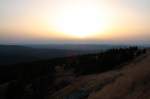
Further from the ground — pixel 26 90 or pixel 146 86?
pixel 146 86

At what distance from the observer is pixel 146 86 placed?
2059 cm

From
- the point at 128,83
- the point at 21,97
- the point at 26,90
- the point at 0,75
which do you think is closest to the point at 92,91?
the point at 128,83

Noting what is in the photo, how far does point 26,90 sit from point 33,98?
6.52 meters

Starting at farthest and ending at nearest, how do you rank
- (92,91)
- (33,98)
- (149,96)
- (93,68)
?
(93,68) → (33,98) → (92,91) → (149,96)

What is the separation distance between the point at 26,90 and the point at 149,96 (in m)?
27.0

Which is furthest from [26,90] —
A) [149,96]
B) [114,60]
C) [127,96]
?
[149,96]

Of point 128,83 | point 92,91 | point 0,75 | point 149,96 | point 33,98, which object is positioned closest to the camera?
point 149,96

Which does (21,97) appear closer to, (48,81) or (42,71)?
(48,81)

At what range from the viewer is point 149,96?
703 inches

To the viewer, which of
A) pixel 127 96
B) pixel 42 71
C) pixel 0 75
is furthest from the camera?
pixel 0 75

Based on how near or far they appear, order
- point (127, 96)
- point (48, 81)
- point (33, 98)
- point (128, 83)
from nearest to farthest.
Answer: point (127, 96) < point (128, 83) < point (33, 98) < point (48, 81)

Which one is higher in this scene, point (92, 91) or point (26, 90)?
point (92, 91)

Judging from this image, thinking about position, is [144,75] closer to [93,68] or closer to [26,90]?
[26,90]

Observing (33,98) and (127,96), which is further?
(33,98)
